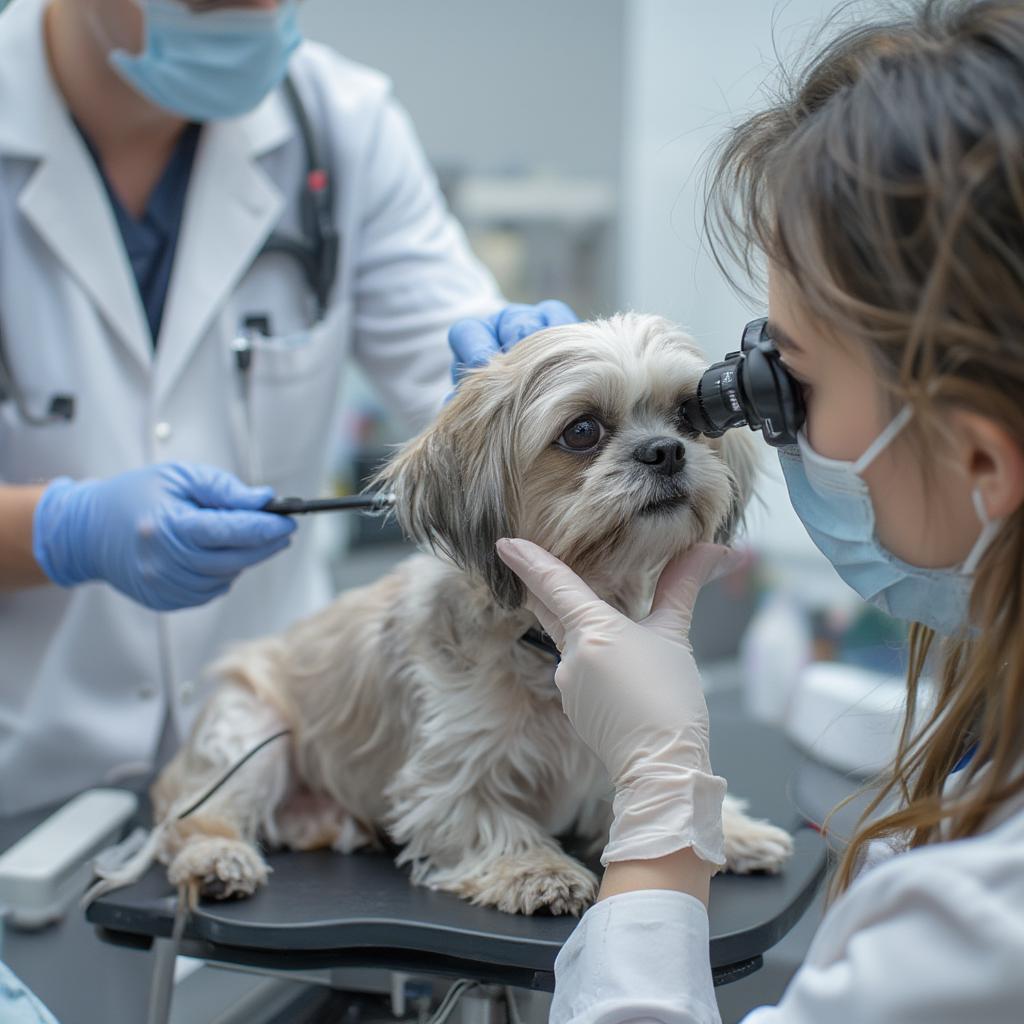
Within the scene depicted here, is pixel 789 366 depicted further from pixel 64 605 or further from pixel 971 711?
pixel 64 605

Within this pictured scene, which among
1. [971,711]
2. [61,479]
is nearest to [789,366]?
[971,711]

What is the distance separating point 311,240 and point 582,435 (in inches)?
32.6

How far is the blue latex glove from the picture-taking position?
1359 millimetres

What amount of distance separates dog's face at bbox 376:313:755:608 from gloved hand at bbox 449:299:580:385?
16cm

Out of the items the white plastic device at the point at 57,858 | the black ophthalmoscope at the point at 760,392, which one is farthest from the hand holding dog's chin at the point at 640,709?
the white plastic device at the point at 57,858

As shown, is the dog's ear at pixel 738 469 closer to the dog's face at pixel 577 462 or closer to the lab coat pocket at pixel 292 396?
the dog's face at pixel 577 462

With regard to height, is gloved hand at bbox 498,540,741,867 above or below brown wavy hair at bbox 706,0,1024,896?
below

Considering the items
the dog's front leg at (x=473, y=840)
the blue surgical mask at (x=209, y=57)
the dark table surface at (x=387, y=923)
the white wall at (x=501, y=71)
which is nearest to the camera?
the dark table surface at (x=387, y=923)

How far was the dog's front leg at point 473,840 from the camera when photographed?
1117 millimetres

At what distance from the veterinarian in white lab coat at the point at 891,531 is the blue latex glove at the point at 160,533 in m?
0.53

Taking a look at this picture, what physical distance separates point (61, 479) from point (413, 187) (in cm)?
82

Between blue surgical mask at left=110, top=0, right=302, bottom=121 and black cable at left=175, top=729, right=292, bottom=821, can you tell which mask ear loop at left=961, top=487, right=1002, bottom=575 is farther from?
blue surgical mask at left=110, top=0, right=302, bottom=121

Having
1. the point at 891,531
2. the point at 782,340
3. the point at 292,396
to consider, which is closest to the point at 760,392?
the point at 782,340

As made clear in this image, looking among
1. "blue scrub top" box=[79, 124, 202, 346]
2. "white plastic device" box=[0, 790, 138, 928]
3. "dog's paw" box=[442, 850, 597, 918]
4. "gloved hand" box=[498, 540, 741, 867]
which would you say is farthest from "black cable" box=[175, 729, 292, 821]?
"blue scrub top" box=[79, 124, 202, 346]
